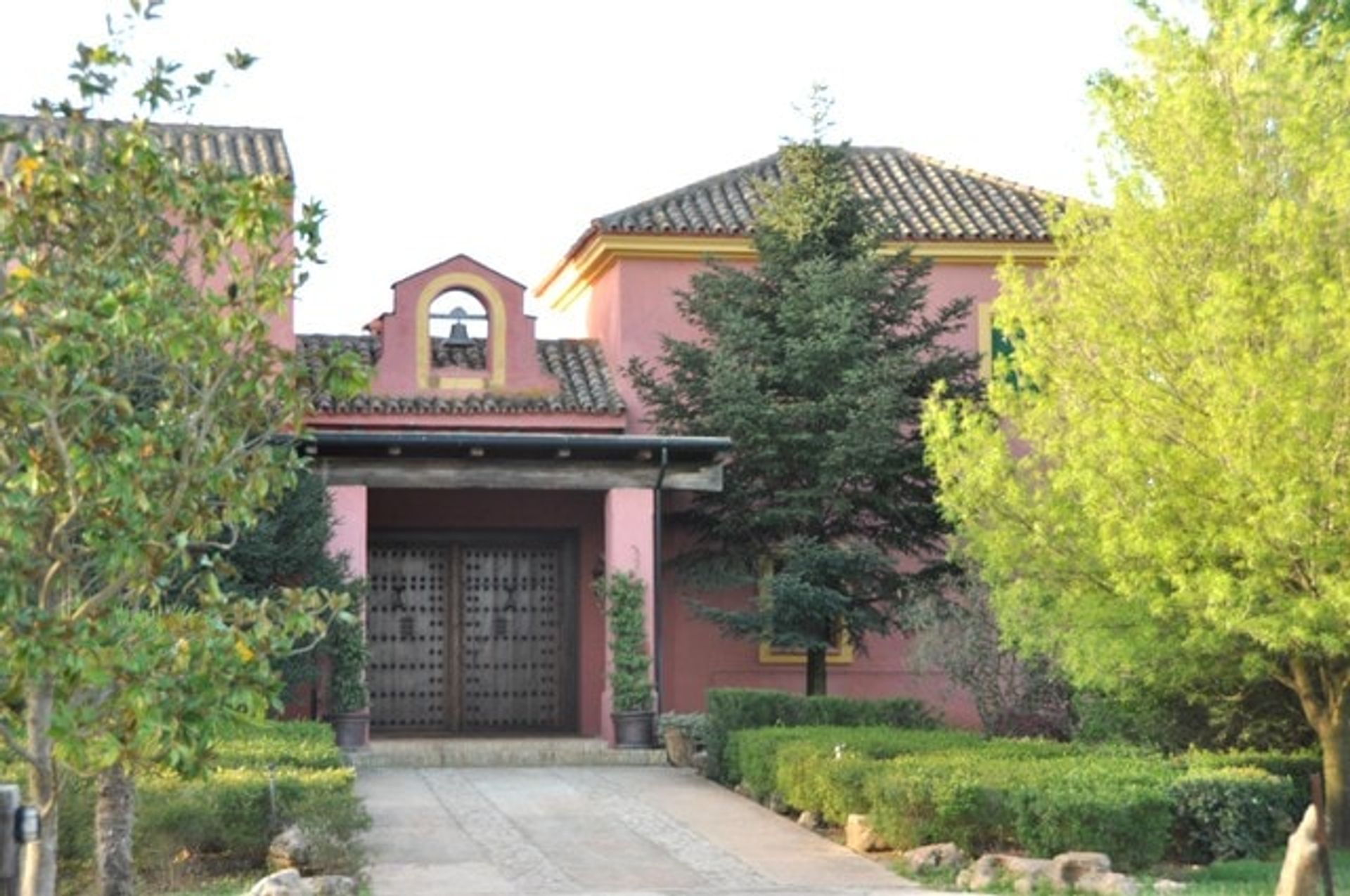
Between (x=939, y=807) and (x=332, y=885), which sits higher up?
(x=939, y=807)

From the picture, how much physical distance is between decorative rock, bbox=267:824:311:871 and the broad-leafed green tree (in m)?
5.90

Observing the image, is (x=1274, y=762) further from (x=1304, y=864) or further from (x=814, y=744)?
(x=1304, y=864)

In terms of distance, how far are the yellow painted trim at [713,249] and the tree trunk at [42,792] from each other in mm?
17086

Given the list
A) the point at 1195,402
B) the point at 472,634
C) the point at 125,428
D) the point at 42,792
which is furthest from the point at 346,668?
the point at 125,428

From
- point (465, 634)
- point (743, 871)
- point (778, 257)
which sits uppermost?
point (778, 257)

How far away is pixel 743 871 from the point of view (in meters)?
13.7

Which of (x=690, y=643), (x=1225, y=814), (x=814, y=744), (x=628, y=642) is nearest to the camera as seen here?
(x=1225, y=814)

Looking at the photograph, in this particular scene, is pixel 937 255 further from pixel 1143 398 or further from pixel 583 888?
pixel 583 888

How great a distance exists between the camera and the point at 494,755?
2127 cm

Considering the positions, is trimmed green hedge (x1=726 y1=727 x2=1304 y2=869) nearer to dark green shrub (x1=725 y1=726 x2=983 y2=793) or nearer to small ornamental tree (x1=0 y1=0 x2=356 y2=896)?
→ dark green shrub (x1=725 y1=726 x2=983 y2=793)

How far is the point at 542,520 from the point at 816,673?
3920mm

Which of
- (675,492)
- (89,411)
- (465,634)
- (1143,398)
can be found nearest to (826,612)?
(675,492)

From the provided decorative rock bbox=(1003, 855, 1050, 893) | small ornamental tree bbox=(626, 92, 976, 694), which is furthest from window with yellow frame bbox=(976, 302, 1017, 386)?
decorative rock bbox=(1003, 855, 1050, 893)

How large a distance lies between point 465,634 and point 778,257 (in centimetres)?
584
